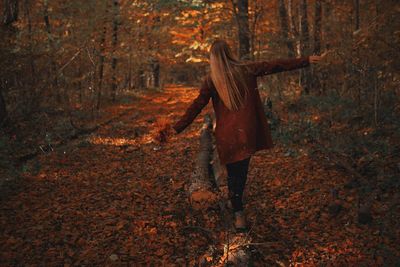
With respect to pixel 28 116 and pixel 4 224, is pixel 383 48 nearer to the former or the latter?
pixel 4 224

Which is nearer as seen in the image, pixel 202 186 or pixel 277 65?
pixel 277 65

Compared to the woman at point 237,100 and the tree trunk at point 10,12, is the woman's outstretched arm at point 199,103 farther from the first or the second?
the tree trunk at point 10,12

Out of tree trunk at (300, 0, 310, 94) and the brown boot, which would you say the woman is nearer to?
the brown boot

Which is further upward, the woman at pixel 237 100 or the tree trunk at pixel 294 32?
the tree trunk at pixel 294 32

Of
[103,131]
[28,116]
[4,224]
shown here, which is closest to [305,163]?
[4,224]

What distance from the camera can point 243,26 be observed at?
11484mm

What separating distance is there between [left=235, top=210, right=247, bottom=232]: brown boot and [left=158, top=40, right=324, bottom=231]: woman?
16 millimetres

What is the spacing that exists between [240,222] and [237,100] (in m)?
1.73

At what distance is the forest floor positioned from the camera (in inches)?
157

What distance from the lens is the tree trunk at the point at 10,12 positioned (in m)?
9.55

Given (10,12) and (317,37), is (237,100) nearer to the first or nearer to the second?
(317,37)

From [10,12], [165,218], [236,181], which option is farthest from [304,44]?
[10,12]

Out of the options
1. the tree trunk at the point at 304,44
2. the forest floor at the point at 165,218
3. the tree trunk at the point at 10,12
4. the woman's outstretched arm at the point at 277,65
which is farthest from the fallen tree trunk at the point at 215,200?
the tree trunk at the point at 10,12

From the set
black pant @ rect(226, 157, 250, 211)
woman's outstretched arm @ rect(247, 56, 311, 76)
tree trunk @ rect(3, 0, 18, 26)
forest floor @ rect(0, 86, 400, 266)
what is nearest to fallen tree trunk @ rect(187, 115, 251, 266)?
forest floor @ rect(0, 86, 400, 266)
